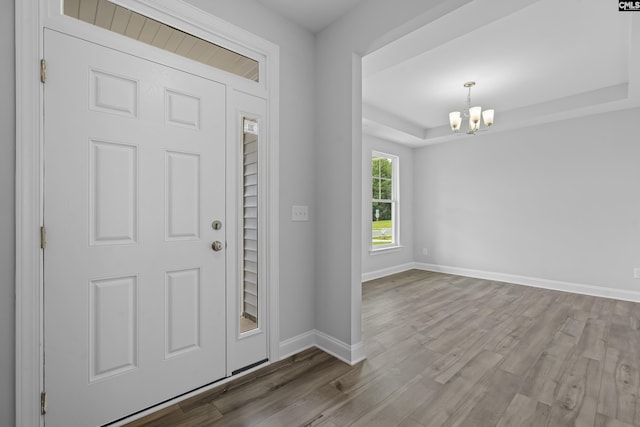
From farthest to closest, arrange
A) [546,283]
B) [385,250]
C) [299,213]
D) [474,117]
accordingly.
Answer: [385,250]
[546,283]
[474,117]
[299,213]

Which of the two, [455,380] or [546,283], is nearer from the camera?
[455,380]

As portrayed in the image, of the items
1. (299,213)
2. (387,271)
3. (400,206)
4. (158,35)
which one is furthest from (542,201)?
(158,35)

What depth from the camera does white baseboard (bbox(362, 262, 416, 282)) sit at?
5022 mm

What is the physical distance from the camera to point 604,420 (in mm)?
1633

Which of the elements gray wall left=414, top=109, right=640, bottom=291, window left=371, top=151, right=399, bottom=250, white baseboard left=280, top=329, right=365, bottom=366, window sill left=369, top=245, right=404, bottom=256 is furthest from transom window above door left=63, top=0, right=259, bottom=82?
gray wall left=414, top=109, right=640, bottom=291

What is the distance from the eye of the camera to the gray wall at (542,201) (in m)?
3.96

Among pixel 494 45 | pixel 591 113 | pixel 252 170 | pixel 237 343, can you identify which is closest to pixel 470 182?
pixel 591 113

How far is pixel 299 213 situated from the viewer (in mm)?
2439

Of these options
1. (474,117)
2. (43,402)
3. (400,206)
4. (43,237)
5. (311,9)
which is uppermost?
(311,9)

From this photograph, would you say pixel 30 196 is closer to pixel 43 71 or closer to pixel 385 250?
pixel 43 71

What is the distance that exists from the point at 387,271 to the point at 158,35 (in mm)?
4834

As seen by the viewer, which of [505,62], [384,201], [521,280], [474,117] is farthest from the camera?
[384,201]

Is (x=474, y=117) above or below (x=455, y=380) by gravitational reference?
above

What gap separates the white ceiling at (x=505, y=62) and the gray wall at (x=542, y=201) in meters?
0.36
